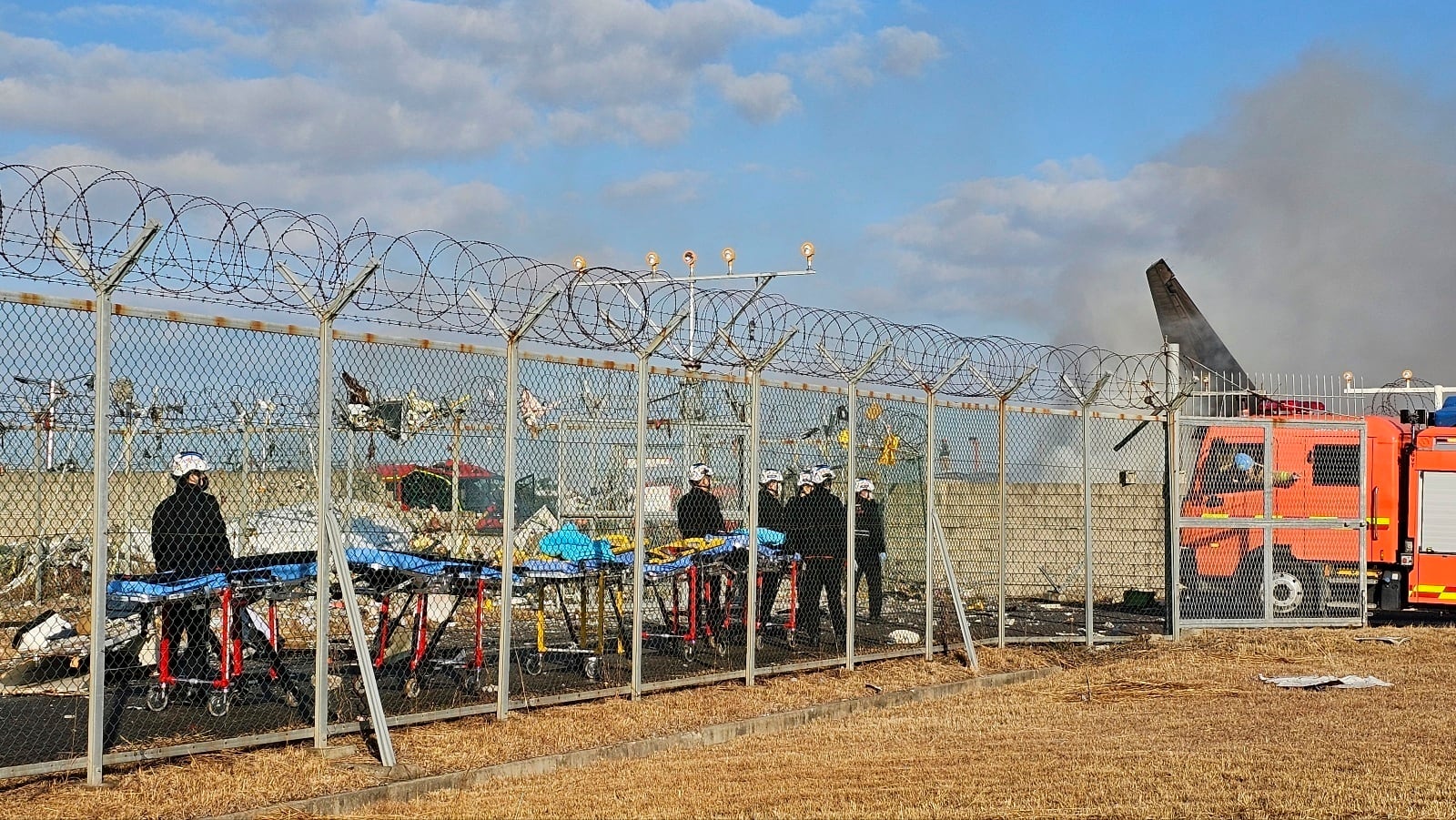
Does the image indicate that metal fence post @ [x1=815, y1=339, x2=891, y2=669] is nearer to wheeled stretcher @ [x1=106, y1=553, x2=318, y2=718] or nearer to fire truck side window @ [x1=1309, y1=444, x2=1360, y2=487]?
wheeled stretcher @ [x1=106, y1=553, x2=318, y2=718]

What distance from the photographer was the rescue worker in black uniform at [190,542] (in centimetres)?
920

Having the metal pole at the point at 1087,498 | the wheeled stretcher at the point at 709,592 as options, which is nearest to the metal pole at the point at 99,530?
the wheeled stretcher at the point at 709,592

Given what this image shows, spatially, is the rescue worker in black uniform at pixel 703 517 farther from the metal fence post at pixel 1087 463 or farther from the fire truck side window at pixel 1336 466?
the fire truck side window at pixel 1336 466

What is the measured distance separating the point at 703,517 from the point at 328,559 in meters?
4.89

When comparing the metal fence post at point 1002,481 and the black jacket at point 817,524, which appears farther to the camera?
the metal fence post at point 1002,481

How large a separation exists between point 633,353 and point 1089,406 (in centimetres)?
677

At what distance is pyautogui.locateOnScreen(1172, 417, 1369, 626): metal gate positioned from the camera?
58.2 ft

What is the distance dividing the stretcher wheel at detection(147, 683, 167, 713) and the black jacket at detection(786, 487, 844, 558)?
6.00 metres

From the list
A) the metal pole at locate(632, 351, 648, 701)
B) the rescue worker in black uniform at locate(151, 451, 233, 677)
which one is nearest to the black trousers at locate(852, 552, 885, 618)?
the metal pole at locate(632, 351, 648, 701)

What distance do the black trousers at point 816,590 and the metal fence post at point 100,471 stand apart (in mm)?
7258

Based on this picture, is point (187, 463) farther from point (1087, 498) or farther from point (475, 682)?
point (1087, 498)

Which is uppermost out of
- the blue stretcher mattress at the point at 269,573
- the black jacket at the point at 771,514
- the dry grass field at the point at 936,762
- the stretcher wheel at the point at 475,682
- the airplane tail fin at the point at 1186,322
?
the airplane tail fin at the point at 1186,322

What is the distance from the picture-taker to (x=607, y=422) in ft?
37.8

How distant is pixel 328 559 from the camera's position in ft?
29.6
